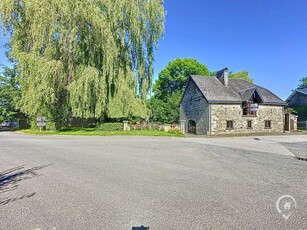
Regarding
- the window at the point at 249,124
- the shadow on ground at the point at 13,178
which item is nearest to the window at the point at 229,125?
the window at the point at 249,124

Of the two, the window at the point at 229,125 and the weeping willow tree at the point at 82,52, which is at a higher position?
the weeping willow tree at the point at 82,52

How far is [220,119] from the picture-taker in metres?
23.8

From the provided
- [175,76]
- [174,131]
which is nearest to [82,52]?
[174,131]

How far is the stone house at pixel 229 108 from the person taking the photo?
23797 millimetres

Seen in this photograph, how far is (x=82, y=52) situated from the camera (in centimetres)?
2120

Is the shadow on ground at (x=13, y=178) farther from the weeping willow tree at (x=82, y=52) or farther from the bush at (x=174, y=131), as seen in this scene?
the bush at (x=174, y=131)

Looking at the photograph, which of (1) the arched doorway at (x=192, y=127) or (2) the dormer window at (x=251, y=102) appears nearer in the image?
(2) the dormer window at (x=251, y=102)

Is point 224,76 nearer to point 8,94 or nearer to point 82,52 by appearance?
point 82,52

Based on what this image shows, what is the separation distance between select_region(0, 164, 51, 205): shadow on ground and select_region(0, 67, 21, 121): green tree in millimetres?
24676

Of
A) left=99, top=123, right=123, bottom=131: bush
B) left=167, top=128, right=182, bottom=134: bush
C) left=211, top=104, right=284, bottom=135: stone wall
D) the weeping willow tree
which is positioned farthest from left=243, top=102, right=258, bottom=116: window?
left=99, top=123, right=123, bottom=131: bush

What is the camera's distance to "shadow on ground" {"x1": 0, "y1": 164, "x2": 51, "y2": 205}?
442 centimetres

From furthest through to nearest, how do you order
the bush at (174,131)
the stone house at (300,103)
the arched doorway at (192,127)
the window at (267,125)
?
the stone house at (300,103)
the arched doorway at (192,127)
the window at (267,125)
the bush at (174,131)

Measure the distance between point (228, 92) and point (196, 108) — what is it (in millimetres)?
3792

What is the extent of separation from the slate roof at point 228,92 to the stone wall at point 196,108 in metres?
0.71
